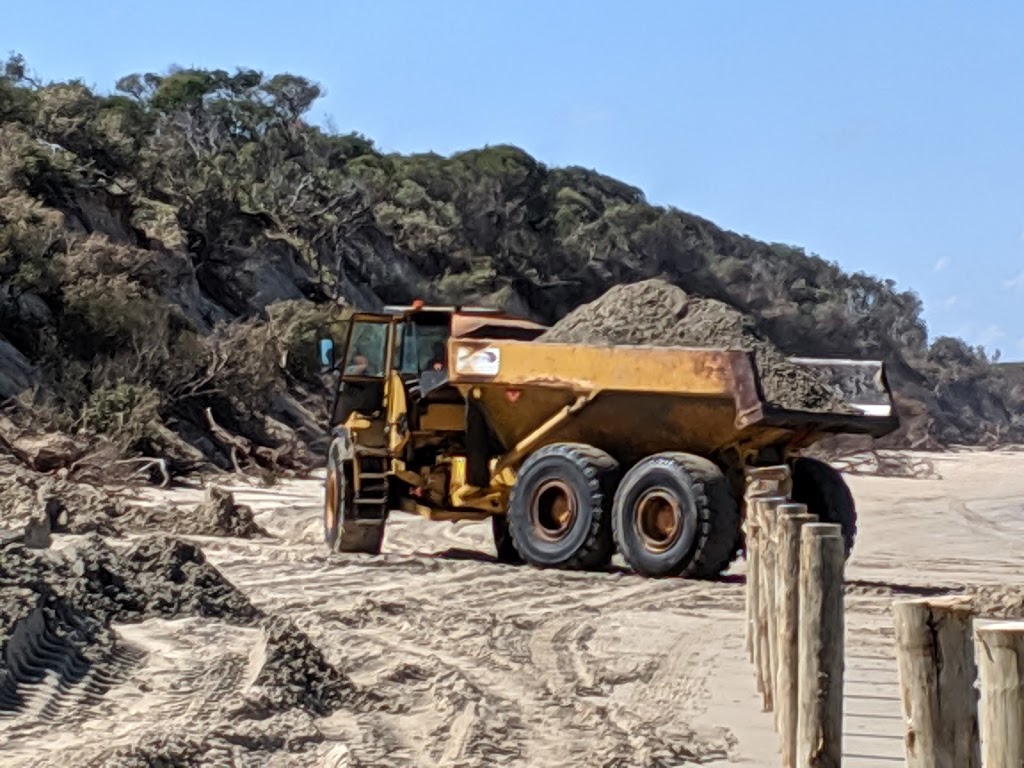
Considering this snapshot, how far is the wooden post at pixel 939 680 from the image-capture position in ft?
13.8

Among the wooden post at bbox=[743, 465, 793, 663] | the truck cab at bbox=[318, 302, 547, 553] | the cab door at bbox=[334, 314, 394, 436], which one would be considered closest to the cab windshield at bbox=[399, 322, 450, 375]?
the truck cab at bbox=[318, 302, 547, 553]

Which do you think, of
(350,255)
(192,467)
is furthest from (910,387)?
(192,467)

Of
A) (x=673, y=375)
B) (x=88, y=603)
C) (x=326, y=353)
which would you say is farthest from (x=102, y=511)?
(x=88, y=603)

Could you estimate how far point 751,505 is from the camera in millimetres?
9883

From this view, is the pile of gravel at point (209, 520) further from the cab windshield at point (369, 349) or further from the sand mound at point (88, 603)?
the sand mound at point (88, 603)

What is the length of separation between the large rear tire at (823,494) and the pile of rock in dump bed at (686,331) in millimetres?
Answer: 854

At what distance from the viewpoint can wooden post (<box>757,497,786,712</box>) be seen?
7891 millimetres

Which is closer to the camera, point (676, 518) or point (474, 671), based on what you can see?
point (474, 671)

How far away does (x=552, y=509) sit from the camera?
48.8ft

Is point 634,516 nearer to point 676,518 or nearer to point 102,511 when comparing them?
point 676,518

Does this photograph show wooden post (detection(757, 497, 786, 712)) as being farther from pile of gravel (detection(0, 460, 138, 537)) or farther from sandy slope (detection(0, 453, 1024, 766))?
pile of gravel (detection(0, 460, 138, 537))

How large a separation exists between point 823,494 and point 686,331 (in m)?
1.92

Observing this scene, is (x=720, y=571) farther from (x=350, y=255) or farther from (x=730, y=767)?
(x=350, y=255)

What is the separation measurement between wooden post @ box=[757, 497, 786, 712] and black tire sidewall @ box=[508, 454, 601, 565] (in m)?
5.38
